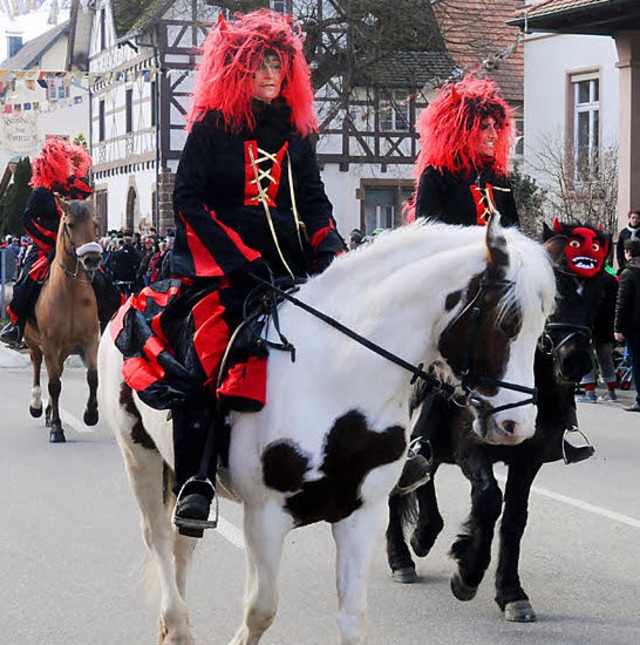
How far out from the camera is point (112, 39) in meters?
47.4

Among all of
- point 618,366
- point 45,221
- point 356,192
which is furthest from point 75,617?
point 356,192

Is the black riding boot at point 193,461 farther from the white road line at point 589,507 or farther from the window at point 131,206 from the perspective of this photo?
the window at point 131,206

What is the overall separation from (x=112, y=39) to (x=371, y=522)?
44.8 metres

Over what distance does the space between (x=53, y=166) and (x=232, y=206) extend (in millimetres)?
8900

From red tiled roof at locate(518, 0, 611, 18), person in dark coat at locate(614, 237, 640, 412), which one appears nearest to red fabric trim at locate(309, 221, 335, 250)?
person in dark coat at locate(614, 237, 640, 412)

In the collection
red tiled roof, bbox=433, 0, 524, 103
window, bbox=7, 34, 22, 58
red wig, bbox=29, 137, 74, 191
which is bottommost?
red wig, bbox=29, 137, 74, 191

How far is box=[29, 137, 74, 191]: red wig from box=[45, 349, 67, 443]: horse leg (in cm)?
197

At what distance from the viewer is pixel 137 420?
5656mm

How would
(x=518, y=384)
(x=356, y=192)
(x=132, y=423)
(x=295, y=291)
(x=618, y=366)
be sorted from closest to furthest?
1. (x=518, y=384)
2. (x=295, y=291)
3. (x=132, y=423)
4. (x=618, y=366)
5. (x=356, y=192)

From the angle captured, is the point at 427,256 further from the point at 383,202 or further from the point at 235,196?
the point at 383,202

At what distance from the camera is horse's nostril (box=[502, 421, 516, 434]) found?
438 cm

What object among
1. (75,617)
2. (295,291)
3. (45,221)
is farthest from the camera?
(45,221)

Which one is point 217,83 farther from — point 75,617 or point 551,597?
point 551,597

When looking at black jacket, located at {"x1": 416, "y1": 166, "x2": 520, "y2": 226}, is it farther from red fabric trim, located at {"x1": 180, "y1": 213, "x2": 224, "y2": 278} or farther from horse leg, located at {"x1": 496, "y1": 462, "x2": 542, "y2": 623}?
red fabric trim, located at {"x1": 180, "y1": 213, "x2": 224, "y2": 278}
